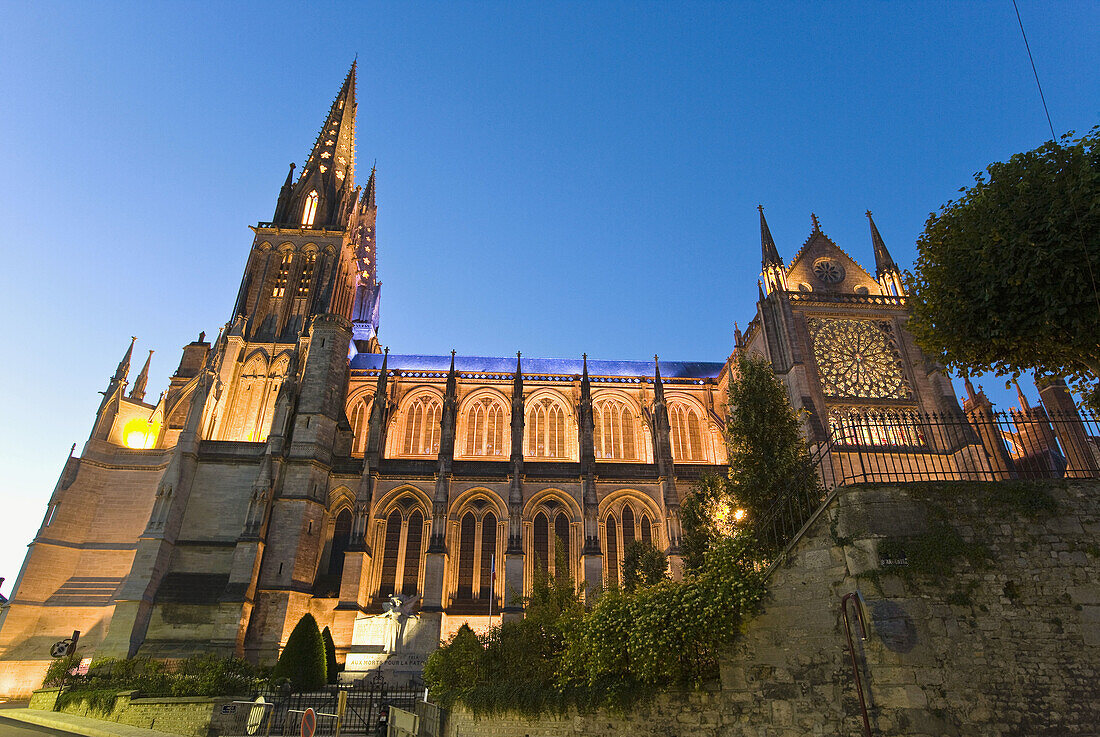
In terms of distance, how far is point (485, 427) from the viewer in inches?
1309

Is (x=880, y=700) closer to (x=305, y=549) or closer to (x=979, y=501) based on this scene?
(x=979, y=501)

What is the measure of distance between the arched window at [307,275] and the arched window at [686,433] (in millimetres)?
21587

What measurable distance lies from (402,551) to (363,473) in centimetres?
382

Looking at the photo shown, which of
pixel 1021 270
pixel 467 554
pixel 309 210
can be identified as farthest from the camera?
pixel 309 210

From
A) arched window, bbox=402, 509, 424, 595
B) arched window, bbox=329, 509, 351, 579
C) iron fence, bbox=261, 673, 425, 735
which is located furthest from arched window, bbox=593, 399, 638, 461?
iron fence, bbox=261, 673, 425, 735

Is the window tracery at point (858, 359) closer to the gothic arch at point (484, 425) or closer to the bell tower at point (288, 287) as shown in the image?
the gothic arch at point (484, 425)

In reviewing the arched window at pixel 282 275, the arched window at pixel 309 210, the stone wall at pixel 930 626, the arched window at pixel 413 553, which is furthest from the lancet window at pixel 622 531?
the arched window at pixel 309 210

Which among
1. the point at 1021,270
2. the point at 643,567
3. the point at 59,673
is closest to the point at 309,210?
the point at 59,673

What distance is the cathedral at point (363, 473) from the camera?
939 inches

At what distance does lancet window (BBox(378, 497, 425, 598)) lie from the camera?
2647cm

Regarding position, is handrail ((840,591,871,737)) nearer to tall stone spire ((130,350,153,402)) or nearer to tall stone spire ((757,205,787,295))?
tall stone spire ((757,205,787,295))

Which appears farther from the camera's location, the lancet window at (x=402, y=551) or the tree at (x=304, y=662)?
the lancet window at (x=402, y=551)

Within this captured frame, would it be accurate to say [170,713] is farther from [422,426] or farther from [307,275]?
[307,275]

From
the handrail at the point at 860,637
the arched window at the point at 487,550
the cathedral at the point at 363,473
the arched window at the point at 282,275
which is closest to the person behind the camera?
the handrail at the point at 860,637
